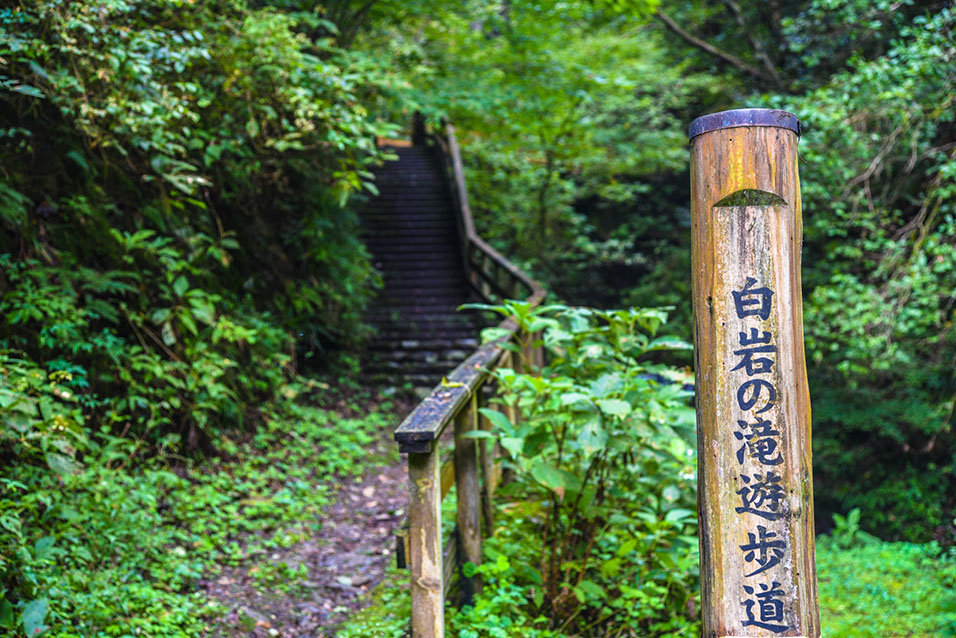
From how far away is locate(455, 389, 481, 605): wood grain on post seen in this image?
3053mm

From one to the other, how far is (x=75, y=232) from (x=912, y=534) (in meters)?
8.02

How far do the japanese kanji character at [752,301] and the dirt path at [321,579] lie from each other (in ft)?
8.15

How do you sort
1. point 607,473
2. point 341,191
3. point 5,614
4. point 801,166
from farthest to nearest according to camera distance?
1. point 801,166
2. point 341,191
3. point 607,473
4. point 5,614

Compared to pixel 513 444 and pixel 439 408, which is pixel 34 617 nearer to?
pixel 439 408

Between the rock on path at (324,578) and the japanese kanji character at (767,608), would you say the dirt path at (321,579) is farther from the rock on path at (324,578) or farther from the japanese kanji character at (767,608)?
the japanese kanji character at (767,608)

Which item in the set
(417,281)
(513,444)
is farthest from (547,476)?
(417,281)

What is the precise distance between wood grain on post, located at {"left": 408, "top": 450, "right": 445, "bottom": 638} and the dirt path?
2.89ft

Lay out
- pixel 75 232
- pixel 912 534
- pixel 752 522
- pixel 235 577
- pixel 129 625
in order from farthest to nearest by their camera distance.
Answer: pixel 912 534 → pixel 75 232 → pixel 235 577 → pixel 129 625 → pixel 752 522

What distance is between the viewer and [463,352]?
833 centimetres

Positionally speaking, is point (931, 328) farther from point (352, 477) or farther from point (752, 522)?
point (752, 522)

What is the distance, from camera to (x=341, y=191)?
5.94 metres

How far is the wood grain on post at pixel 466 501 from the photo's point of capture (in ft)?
10.0

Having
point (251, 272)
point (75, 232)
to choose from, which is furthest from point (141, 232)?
point (251, 272)

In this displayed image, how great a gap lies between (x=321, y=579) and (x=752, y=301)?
2.99m
